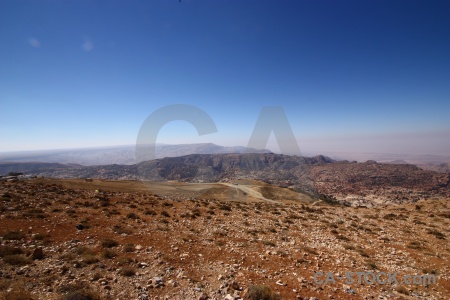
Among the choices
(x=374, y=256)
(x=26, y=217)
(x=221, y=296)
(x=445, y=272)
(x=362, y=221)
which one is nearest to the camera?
(x=221, y=296)

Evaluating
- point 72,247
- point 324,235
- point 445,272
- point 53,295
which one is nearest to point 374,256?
point 445,272

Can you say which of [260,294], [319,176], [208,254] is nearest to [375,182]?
[319,176]

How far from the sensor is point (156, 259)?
9.27m

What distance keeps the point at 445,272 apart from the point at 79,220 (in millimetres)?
21005

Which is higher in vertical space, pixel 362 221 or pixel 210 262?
pixel 210 262

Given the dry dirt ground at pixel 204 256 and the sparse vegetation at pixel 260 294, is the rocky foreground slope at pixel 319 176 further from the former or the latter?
the sparse vegetation at pixel 260 294

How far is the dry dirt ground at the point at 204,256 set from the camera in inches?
283

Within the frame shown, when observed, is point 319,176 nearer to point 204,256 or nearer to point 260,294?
point 204,256

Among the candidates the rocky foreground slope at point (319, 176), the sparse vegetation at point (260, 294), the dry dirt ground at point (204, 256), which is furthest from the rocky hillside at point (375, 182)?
the sparse vegetation at point (260, 294)

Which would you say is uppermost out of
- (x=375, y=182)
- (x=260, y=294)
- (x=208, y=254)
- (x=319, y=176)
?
(x=260, y=294)

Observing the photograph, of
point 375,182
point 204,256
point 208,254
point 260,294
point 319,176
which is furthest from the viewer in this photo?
point 319,176

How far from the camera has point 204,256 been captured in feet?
32.5

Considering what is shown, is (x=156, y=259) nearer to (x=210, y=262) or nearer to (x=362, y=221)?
(x=210, y=262)

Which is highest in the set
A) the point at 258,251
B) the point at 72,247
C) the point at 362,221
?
the point at 72,247
